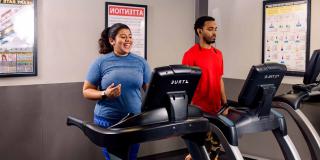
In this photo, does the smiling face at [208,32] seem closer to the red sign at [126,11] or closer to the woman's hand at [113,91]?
the red sign at [126,11]

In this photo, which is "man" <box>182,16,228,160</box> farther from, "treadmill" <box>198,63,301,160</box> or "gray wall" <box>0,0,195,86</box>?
"gray wall" <box>0,0,195,86</box>

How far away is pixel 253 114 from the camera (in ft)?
8.47

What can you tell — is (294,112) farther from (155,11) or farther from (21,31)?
(21,31)

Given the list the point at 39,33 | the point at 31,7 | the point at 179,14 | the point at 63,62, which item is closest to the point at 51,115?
the point at 63,62

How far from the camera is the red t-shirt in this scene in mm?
3387

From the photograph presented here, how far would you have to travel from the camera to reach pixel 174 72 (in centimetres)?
190

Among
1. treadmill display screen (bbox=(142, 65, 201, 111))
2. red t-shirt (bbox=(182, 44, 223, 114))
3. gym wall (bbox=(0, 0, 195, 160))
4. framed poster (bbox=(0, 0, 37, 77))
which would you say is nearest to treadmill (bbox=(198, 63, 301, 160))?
treadmill display screen (bbox=(142, 65, 201, 111))

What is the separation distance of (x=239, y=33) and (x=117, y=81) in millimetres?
2216

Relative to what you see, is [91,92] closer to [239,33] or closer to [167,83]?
[167,83]

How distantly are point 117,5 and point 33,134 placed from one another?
1548 millimetres

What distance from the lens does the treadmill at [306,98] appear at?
10.2ft

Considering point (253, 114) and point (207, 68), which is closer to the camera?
point (253, 114)

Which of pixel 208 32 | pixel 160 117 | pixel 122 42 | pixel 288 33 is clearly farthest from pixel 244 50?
pixel 160 117

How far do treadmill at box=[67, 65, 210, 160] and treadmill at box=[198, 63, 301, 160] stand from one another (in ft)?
1.53
